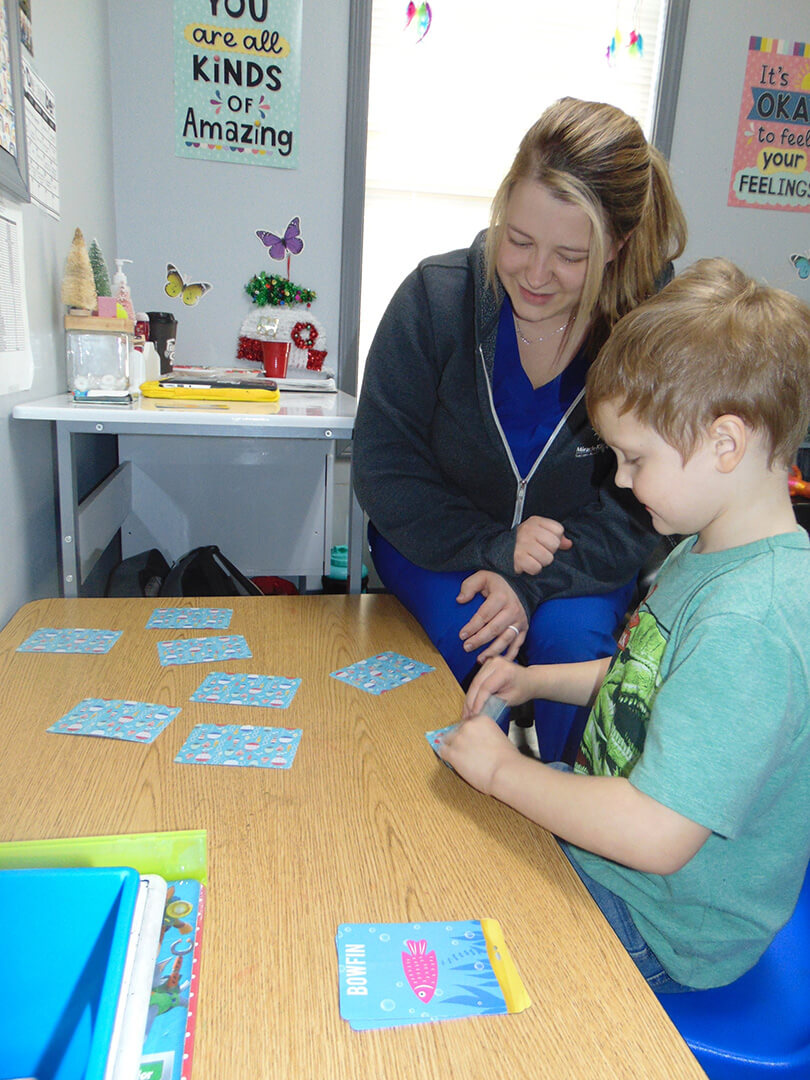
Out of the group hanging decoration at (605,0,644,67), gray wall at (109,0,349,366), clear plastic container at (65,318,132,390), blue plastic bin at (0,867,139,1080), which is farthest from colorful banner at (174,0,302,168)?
blue plastic bin at (0,867,139,1080)

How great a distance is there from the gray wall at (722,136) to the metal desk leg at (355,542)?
6.81 feet

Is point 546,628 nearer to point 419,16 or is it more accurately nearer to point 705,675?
point 705,675

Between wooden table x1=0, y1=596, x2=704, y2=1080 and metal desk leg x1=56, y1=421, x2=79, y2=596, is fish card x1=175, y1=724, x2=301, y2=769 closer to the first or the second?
wooden table x1=0, y1=596, x2=704, y2=1080

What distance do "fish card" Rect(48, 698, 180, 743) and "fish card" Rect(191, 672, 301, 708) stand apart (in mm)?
52

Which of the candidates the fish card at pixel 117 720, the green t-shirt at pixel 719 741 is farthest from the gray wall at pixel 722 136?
the fish card at pixel 117 720

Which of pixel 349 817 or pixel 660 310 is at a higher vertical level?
pixel 660 310

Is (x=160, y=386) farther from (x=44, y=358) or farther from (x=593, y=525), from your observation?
(x=593, y=525)

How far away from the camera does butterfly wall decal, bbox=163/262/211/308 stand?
2507 mm

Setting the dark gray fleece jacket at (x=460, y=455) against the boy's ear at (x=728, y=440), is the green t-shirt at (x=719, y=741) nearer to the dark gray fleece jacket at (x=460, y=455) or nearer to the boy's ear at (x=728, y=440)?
the boy's ear at (x=728, y=440)

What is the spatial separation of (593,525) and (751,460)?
670 millimetres

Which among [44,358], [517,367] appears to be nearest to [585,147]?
[517,367]

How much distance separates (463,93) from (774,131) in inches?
45.5

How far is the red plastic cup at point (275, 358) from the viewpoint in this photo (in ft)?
7.57

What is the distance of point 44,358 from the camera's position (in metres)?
1.44
